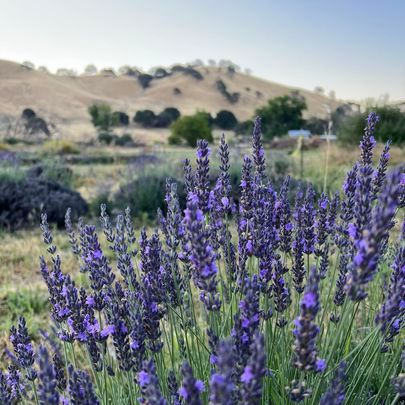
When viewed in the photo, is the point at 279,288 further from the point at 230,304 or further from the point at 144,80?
the point at 144,80

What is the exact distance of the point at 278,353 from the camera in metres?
1.97

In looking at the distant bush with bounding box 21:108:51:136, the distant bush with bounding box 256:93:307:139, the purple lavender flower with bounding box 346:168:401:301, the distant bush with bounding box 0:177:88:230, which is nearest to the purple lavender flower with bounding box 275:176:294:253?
the purple lavender flower with bounding box 346:168:401:301

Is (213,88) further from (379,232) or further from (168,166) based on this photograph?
(379,232)

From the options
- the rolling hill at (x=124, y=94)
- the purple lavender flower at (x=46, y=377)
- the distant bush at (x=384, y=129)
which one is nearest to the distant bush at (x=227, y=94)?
the rolling hill at (x=124, y=94)

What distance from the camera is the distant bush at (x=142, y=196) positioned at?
8.09 metres

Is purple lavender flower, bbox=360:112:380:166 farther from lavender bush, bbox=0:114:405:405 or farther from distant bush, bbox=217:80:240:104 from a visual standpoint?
distant bush, bbox=217:80:240:104

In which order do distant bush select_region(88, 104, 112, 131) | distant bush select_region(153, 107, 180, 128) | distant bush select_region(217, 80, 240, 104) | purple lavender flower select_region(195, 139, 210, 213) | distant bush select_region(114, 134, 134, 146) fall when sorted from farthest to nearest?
distant bush select_region(217, 80, 240, 104) → distant bush select_region(153, 107, 180, 128) → distant bush select_region(88, 104, 112, 131) → distant bush select_region(114, 134, 134, 146) → purple lavender flower select_region(195, 139, 210, 213)

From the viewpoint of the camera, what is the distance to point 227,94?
67188 millimetres

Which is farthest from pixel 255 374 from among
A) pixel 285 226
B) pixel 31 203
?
pixel 31 203

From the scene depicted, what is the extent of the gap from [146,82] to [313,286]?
71.4 m

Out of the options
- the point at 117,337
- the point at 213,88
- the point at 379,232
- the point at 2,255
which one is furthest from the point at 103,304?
the point at 213,88

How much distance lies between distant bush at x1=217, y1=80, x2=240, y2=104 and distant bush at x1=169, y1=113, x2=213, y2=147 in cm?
3605

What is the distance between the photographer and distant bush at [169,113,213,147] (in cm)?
2988

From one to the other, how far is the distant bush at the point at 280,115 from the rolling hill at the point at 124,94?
5856mm
